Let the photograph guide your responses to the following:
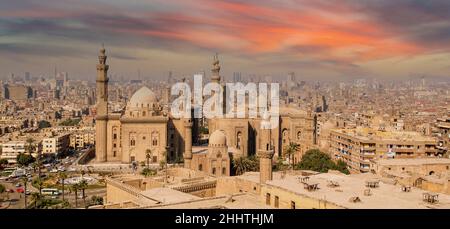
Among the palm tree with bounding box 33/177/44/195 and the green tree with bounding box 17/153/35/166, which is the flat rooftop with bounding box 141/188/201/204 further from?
the green tree with bounding box 17/153/35/166

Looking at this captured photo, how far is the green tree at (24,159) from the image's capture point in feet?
135

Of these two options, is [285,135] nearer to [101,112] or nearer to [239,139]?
[239,139]

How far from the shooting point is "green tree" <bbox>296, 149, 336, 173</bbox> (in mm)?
30656

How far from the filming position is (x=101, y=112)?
38.8 meters

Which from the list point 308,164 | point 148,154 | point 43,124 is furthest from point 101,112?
point 43,124

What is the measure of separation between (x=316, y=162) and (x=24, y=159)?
78.4 ft

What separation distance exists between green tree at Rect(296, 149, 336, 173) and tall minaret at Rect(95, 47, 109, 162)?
604 inches

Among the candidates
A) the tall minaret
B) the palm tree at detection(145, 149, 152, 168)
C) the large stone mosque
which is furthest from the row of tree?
the tall minaret

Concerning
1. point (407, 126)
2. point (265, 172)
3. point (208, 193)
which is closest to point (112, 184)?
point (208, 193)

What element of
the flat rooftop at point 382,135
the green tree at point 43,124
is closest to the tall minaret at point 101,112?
the flat rooftop at point 382,135

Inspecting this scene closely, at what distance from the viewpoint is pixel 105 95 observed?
39.4 metres
